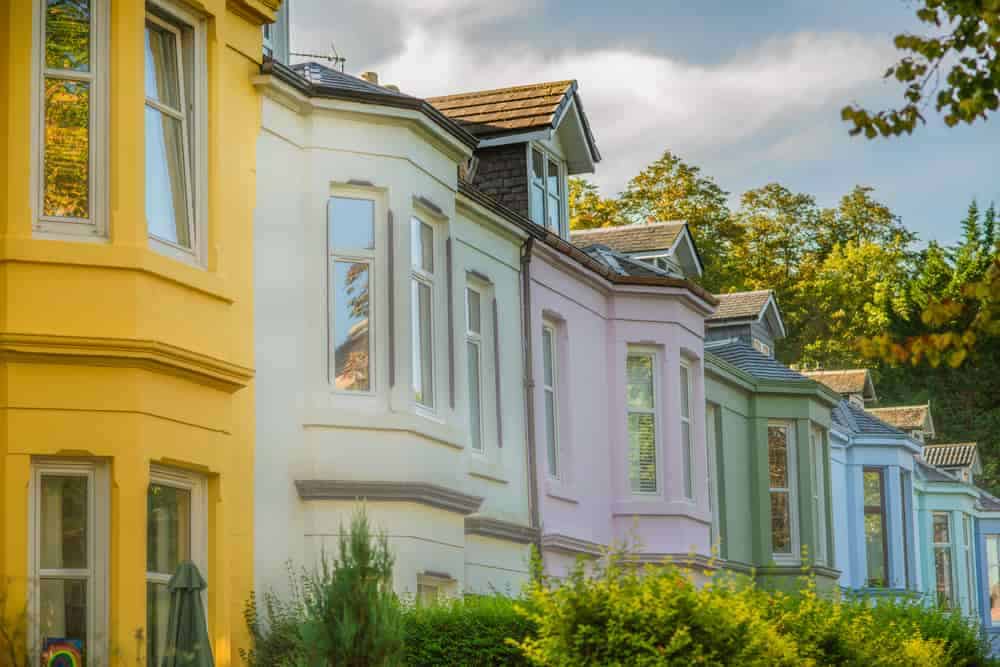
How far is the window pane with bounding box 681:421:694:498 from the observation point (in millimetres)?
25797

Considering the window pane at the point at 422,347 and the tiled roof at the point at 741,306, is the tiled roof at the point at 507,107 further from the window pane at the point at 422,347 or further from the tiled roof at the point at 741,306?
the tiled roof at the point at 741,306

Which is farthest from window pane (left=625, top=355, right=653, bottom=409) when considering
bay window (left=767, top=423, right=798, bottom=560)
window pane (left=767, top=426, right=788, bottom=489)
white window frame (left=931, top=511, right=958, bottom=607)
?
white window frame (left=931, top=511, right=958, bottom=607)

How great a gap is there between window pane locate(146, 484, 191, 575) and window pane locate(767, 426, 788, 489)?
18622 millimetres

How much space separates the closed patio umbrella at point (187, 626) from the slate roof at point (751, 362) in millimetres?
19757

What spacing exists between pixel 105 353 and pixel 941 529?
121 ft

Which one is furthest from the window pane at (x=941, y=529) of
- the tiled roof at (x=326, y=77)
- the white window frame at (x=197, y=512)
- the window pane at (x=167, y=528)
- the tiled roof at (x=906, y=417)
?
the window pane at (x=167, y=528)

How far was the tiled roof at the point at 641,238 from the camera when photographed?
31156 millimetres

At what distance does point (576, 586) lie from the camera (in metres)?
13.6

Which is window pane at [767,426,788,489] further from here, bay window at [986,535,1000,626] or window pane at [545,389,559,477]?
bay window at [986,535,1000,626]

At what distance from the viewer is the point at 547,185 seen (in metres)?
25.5

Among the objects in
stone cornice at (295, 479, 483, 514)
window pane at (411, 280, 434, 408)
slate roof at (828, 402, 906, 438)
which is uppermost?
slate roof at (828, 402, 906, 438)

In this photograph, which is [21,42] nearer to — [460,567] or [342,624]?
[342,624]

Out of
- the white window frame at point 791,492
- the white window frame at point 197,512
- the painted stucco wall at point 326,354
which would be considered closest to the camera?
the white window frame at point 197,512

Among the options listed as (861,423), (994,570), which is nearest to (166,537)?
(861,423)
